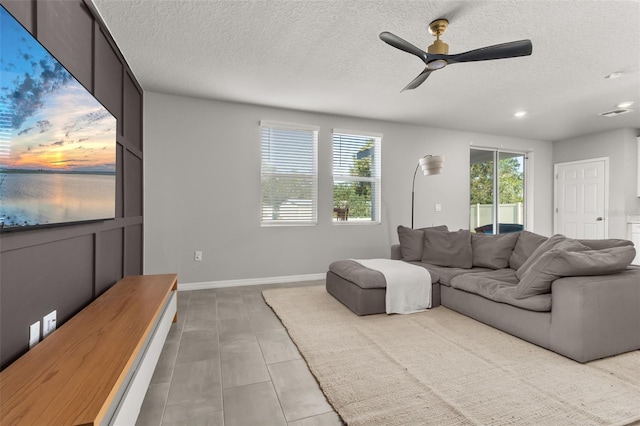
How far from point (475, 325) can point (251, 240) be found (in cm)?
295

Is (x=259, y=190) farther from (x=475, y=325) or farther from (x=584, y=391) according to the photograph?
(x=584, y=391)

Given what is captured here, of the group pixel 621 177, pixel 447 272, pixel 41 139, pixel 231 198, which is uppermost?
pixel 621 177

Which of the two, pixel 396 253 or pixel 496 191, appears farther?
pixel 496 191

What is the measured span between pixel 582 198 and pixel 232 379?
7.21m

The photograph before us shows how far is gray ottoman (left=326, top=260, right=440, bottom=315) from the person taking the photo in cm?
294

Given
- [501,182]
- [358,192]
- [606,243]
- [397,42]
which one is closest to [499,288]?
[606,243]

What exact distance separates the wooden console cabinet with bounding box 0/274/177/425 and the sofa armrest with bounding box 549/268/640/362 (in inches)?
105

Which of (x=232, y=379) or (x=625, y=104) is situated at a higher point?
(x=625, y=104)

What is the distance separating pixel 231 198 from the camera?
13.8 feet

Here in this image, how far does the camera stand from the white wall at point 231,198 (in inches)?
153

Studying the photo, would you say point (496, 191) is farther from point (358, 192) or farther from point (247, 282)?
point (247, 282)

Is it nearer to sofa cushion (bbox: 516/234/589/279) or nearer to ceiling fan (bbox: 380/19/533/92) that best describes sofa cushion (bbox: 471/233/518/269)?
sofa cushion (bbox: 516/234/589/279)

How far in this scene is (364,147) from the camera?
500 centimetres

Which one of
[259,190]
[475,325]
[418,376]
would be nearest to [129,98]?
[259,190]
